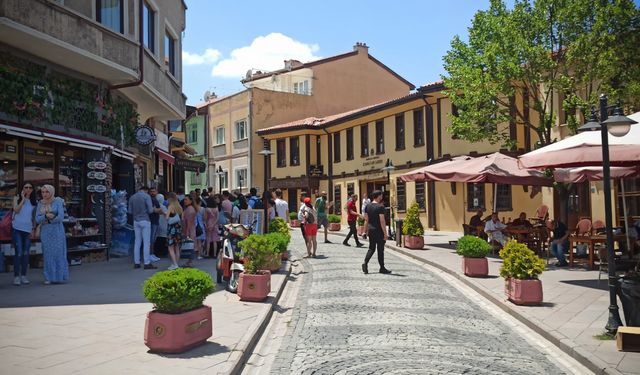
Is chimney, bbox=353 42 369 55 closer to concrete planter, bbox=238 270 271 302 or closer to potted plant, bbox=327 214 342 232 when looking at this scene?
potted plant, bbox=327 214 342 232

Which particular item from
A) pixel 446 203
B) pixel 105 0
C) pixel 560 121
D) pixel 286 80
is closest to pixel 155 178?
pixel 105 0

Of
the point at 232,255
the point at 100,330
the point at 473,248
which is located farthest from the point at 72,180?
the point at 473,248

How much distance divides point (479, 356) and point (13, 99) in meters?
9.90

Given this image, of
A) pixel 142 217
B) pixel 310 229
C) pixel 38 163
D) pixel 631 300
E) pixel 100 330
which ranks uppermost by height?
pixel 38 163

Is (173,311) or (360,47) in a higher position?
(360,47)

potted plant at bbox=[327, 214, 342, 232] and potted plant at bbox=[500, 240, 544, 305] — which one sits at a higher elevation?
potted plant at bbox=[327, 214, 342, 232]

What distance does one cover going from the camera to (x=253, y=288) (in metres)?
8.52

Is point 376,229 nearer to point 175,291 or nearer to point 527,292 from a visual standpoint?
Answer: point 527,292

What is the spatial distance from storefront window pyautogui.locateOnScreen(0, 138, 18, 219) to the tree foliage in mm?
11426

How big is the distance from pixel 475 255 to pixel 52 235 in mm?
7917

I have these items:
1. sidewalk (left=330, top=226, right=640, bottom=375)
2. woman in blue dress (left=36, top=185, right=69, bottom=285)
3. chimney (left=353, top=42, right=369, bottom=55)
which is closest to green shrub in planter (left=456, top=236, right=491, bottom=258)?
sidewalk (left=330, top=226, right=640, bottom=375)

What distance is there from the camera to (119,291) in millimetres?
9016

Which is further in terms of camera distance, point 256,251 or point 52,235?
point 52,235

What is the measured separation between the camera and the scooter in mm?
9273
